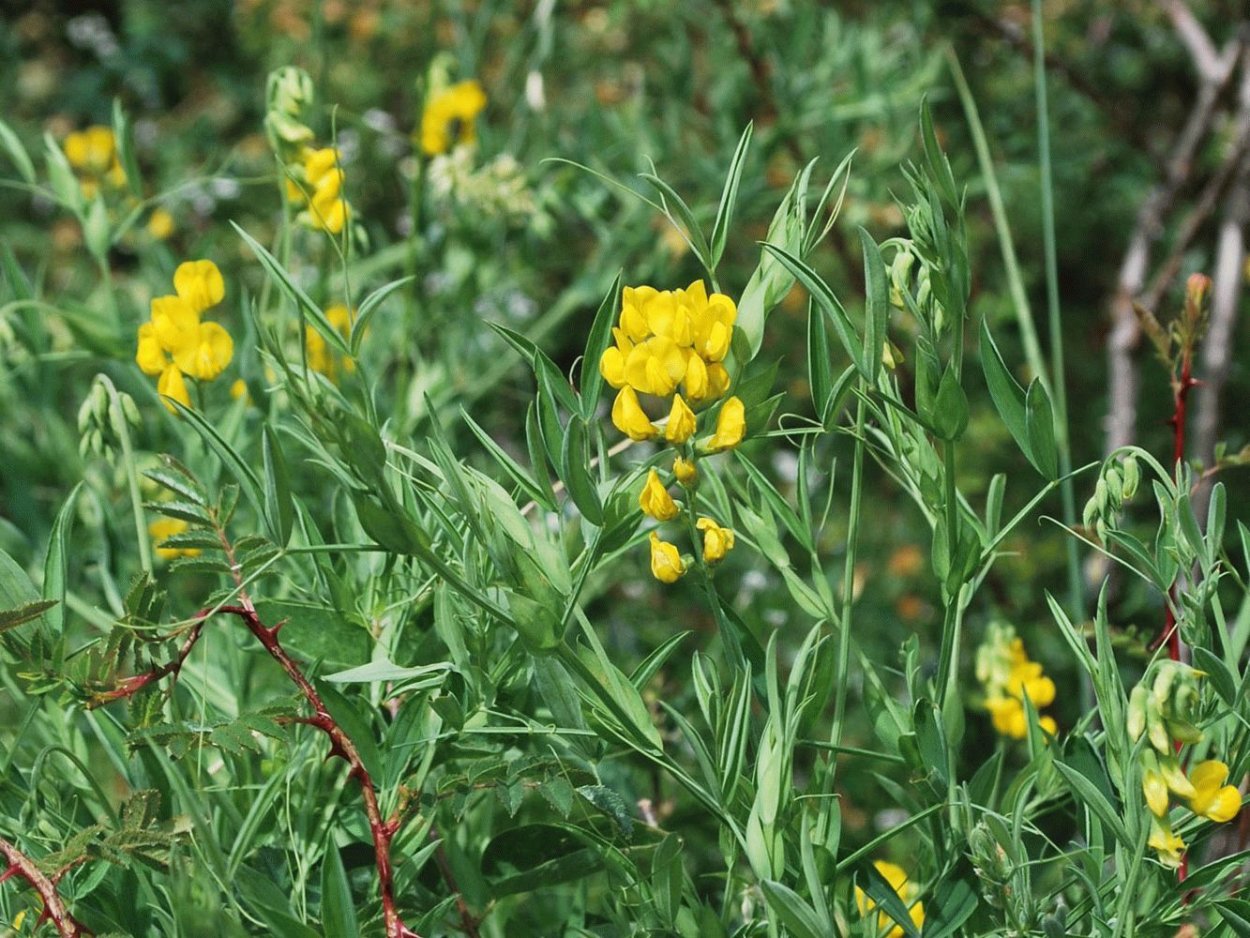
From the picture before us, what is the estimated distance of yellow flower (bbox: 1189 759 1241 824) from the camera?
1.69ft

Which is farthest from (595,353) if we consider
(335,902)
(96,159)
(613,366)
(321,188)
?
(96,159)

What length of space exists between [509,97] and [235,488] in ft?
5.11

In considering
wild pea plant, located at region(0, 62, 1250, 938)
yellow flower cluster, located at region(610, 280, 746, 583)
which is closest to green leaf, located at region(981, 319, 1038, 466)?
wild pea plant, located at region(0, 62, 1250, 938)

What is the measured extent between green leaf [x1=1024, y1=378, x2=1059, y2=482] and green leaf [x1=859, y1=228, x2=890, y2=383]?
71 mm

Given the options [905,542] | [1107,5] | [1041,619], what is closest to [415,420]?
[1041,619]

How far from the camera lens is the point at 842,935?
1.94 feet

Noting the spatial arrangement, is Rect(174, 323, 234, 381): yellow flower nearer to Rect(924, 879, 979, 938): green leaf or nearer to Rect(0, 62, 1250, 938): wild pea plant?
Rect(0, 62, 1250, 938): wild pea plant

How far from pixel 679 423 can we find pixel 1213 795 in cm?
24

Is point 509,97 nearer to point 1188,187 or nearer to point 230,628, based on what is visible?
point 1188,187

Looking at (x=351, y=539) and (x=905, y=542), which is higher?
(x=351, y=539)

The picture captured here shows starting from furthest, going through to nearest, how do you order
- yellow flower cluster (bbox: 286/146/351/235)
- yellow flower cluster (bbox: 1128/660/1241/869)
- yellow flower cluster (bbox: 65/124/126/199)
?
yellow flower cluster (bbox: 65/124/126/199), yellow flower cluster (bbox: 286/146/351/235), yellow flower cluster (bbox: 1128/660/1241/869)

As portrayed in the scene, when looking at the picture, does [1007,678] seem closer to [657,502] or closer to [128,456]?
[657,502]

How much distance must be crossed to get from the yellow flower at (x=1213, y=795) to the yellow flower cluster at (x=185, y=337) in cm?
52

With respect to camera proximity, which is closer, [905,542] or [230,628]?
[230,628]
